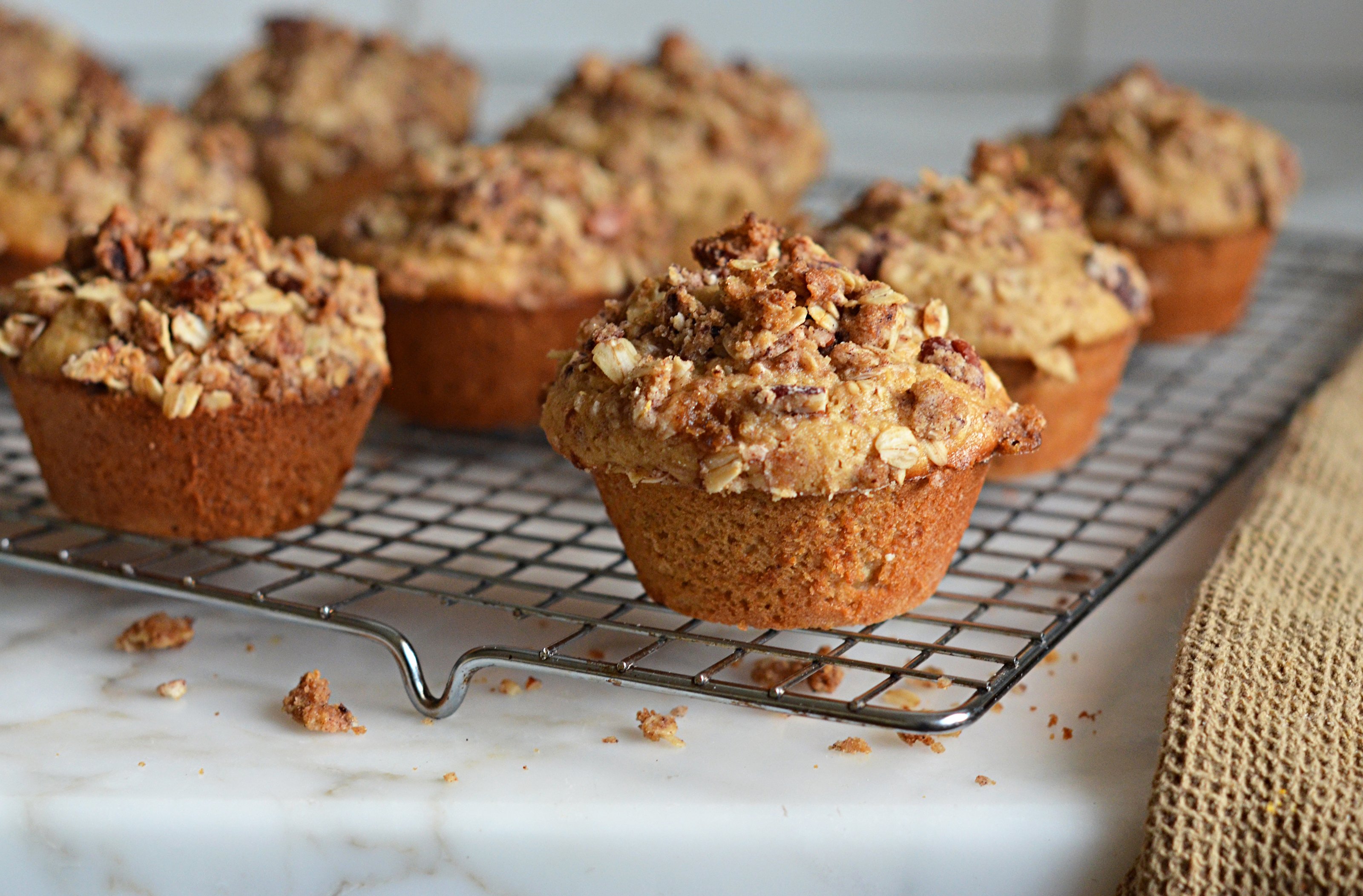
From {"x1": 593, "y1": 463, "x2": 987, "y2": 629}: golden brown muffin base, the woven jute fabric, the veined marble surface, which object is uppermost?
{"x1": 593, "y1": 463, "x2": 987, "y2": 629}: golden brown muffin base

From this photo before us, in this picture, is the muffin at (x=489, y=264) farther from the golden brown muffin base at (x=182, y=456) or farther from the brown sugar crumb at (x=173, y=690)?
the brown sugar crumb at (x=173, y=690)

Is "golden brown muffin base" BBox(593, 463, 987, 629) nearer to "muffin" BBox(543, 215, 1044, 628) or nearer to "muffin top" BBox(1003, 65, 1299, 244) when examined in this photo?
"muffin" BBox(543, 215, 1044, 628)

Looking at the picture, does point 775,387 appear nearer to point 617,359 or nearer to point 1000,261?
point 617,359

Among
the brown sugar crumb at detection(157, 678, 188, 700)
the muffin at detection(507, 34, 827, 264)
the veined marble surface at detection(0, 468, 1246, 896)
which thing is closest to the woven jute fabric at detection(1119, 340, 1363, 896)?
the veined marble surface at detection(0, 468, 1246, 896)

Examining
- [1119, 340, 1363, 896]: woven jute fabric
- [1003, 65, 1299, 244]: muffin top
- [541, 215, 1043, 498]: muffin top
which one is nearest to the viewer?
[1119, 340, 1363, 896]: woven jute fabric

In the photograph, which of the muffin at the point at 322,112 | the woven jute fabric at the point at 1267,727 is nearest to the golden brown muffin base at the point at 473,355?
the muffin at the point at 322,112

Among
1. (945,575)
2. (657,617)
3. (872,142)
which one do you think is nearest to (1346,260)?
(872,142)

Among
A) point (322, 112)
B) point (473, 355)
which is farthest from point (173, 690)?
point (322, 112)
